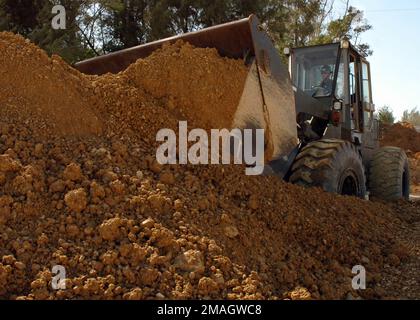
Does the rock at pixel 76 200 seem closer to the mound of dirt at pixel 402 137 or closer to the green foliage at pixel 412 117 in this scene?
the mound of dirt at pixel 402 137

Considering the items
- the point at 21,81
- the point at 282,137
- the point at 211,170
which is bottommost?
the point at 211,170

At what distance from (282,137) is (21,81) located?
95.7 inches

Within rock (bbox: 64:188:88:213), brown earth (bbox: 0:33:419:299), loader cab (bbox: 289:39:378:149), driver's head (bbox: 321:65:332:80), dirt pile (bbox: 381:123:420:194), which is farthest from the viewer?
dirt pile (bbox: 381:123:420:194)

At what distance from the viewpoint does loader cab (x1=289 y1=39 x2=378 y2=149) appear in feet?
21.3

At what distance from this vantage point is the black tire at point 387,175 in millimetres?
6910

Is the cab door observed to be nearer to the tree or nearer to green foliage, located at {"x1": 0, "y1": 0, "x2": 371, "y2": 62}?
green foliage, located at {"x1": 0, "y1": 0, "x2": 371, "y2": 62}

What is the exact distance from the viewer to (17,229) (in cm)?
305

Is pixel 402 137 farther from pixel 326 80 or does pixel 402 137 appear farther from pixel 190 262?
pixel 190 262

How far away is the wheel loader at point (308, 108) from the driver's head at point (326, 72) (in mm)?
15

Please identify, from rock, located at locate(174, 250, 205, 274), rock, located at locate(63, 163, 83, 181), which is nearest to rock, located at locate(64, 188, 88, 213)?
rock, located at locate(63, 163, 83, 181)

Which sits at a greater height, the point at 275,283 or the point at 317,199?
the point at 317,199
